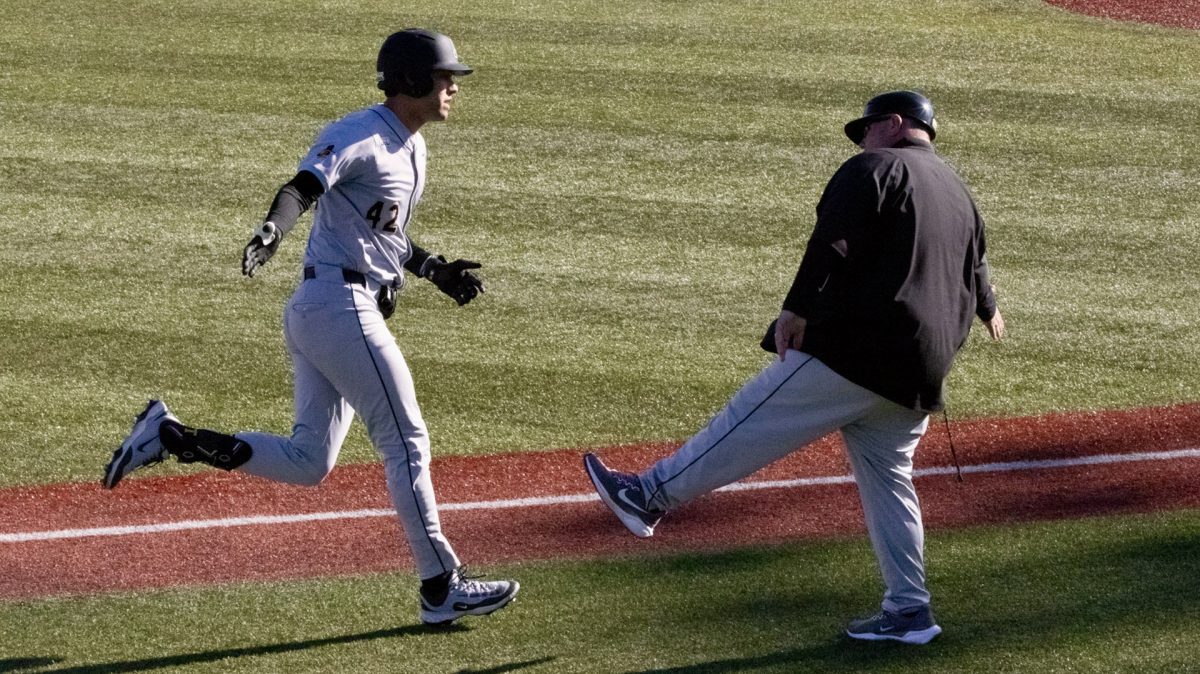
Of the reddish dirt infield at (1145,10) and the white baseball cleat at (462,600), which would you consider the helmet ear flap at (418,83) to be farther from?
the reddish dirt infield at (1145,10)

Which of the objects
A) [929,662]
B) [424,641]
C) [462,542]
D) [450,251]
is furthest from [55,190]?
[929,662]

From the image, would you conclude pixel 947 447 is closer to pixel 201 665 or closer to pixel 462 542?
pixel 462 542

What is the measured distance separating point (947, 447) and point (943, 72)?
7.22 m

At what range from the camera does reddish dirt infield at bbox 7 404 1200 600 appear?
609cm

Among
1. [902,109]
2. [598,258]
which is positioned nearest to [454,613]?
[902,109]

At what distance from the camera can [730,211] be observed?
10.9m

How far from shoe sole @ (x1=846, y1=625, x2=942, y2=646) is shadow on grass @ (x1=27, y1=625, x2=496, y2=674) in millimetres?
1146

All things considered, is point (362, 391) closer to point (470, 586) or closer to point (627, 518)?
point (470, 586)

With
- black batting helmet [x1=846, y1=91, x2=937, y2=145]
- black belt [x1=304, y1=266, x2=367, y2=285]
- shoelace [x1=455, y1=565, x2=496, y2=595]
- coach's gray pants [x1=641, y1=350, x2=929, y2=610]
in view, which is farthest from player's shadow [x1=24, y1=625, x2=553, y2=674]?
black batting helmet [x1=846, y1=91, x2=937, y2=145]

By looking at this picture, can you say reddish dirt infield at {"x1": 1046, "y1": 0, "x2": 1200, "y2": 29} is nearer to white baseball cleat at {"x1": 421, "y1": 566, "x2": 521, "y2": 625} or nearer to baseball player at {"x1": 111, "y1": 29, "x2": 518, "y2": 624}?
baseball player at {"x1": 111, "y1": 29, "x2": 518, "y2": 624}

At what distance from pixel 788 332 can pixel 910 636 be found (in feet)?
3.65

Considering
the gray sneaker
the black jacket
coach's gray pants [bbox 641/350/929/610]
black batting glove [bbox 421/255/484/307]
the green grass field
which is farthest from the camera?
black batting glove [bbox 421/255/484/307]

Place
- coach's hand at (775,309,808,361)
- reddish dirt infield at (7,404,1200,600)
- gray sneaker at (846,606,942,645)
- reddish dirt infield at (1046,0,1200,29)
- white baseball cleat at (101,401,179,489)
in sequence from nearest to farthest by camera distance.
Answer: coach's hand at (775,309,808,361) → gray sneaker at (846,606,942,645) → white baseball cleat at (101,401,179,489) → reddish dirt infield at (7,404,1200,600) → reddish dirt infield at (1046,0,1200,29)

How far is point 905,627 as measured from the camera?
5.30 meters
